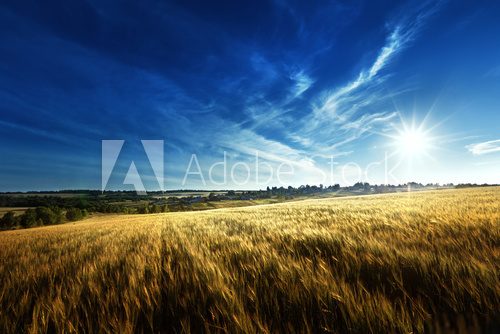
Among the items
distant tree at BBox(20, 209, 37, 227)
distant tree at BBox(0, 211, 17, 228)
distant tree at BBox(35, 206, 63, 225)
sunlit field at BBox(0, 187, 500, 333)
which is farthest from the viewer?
distant tree at BBox(35, 206, 63, 225)

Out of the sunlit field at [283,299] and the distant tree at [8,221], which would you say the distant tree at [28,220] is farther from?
the sunlit field at [283,299]

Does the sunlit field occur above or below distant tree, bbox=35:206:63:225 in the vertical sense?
above

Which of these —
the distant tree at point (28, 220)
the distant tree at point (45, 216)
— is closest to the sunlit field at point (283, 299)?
the distant tree at point (28, 220)

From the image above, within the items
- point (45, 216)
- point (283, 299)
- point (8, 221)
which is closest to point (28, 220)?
point (45, 216)

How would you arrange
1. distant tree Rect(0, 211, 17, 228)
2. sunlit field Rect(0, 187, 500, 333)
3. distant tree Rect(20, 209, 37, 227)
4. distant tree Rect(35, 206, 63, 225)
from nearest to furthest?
sunlit field Rect(0, 187, 500, 333), distant tree Rect(0, 211, 17, 228), distant tree Rect(20, 209, 37, 227), distant tree Rect(35, 206, 63, 225)

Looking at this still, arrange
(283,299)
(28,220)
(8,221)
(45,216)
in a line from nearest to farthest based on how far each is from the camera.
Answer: (283,299) < (8,221) < (28,220) < (45,216)

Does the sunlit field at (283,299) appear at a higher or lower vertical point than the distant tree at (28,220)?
higher

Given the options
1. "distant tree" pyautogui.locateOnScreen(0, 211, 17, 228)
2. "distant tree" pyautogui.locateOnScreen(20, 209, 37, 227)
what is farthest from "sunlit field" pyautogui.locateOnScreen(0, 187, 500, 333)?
"distant tree" pyautogui.locateOnScreen(0, 211, 17, 228)

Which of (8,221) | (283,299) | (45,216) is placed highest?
(283,299)

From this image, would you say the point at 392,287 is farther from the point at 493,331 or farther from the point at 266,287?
the point at 266,287

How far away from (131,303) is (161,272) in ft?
3.19

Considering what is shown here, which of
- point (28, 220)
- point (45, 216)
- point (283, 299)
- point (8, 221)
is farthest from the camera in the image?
point (45, 216)

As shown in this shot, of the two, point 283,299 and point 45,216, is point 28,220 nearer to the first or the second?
point 45,216

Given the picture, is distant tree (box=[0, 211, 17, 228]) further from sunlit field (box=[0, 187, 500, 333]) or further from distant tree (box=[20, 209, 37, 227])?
sunlit field (box=[0, 187, 500, 333])
